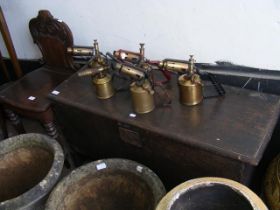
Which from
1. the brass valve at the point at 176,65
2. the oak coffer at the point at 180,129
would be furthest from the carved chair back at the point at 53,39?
the brass valve at the point at 176,65

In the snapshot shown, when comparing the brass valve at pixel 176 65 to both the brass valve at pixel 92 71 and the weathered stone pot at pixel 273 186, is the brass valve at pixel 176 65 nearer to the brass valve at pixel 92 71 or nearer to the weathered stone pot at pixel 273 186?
the brass valve at pixel 92 71

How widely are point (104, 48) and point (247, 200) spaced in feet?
3.51

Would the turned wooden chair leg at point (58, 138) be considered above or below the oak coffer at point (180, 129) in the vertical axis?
below

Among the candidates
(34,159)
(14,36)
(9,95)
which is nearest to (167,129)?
(34,159)

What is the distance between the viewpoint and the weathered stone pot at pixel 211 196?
1.01m

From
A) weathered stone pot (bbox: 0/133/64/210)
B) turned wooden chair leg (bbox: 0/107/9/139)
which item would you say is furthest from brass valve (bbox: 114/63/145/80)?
turned wooden chair leg (bbox: 0/107/9/139)

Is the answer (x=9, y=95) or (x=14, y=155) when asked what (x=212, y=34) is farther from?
(x=9, y=95)

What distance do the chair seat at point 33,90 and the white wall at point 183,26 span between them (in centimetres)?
27

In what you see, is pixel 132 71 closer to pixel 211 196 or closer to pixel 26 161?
pixel 211 196

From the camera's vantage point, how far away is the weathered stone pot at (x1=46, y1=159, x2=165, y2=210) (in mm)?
1263

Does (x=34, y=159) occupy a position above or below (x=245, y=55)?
below

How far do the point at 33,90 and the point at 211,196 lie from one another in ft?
3.90

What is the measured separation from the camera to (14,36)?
7.03 ft

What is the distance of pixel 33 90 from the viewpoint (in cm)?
187
